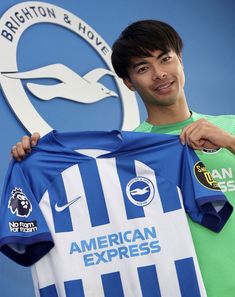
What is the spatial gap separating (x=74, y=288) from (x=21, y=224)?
0.74 ft

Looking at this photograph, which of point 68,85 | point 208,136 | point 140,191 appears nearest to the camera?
point 208,136

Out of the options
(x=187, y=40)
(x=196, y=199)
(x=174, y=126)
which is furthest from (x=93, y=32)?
(x=196, y=199)

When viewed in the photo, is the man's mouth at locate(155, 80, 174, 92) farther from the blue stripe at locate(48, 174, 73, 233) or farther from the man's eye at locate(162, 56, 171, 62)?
the blue stripe at locate(48, 174, 73, 233)

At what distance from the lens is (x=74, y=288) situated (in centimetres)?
135

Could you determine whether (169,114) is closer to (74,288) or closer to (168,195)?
(168,195)

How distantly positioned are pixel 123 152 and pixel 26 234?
0.36 metres

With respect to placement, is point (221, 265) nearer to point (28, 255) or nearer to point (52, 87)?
point (28, 255)

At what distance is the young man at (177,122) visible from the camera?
4.33ft

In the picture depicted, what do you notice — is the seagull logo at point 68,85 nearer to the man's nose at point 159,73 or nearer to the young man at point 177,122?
the young man at point 177,122

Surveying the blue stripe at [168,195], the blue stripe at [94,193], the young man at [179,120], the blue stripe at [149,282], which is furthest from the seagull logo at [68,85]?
the blue stripe at [149,282]

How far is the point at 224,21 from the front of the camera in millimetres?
3180

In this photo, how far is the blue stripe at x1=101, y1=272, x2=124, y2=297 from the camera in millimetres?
1367

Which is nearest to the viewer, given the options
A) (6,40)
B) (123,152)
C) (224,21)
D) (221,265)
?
(221,265)

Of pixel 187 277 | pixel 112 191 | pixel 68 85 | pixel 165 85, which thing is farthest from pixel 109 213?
pixel 68 85
